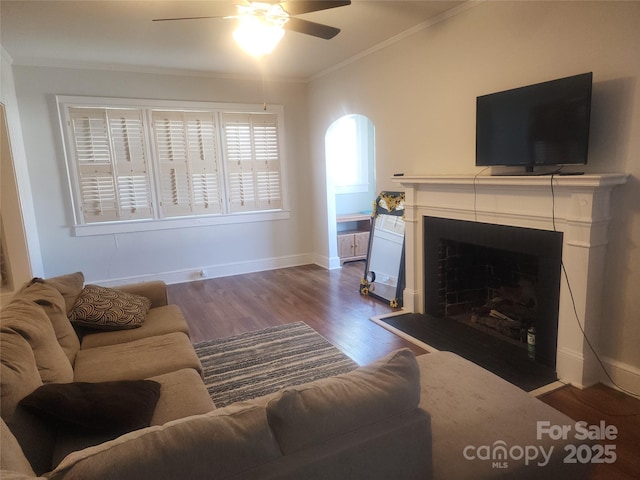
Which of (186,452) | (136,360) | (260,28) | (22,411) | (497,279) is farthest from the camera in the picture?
(497,279)

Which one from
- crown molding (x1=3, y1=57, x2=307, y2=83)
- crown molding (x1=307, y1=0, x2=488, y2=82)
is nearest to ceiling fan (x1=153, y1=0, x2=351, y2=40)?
crown molding (x1=307, y1=0, x2=488, y2=82)

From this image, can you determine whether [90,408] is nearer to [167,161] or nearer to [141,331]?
[141,331]

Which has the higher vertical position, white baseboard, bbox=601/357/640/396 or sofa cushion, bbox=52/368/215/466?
sofa cushion, bbox=52/368/215/466

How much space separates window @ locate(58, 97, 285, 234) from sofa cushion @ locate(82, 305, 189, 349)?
2.70 meters

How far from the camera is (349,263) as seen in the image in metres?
6.15

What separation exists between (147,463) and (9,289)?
158 inches

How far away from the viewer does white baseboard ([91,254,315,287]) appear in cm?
519

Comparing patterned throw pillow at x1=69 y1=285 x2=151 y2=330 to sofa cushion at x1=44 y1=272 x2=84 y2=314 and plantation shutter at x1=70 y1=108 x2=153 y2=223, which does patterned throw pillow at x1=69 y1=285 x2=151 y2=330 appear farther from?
Result: plantation shutter at x1=70 y1=108 x2=153 y2=223

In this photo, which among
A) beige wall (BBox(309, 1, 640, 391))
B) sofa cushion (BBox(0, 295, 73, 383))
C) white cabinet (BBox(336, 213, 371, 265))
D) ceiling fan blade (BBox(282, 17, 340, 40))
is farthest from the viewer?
white cabinet (BBox(336, 213, 371, 265))

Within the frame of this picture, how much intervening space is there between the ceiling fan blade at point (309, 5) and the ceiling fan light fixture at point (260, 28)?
0.06 metres

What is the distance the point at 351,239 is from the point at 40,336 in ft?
15.3

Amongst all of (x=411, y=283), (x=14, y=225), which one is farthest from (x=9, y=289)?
(x=411, y=283)

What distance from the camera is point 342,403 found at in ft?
3.47

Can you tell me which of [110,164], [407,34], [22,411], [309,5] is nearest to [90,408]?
[22,411]
